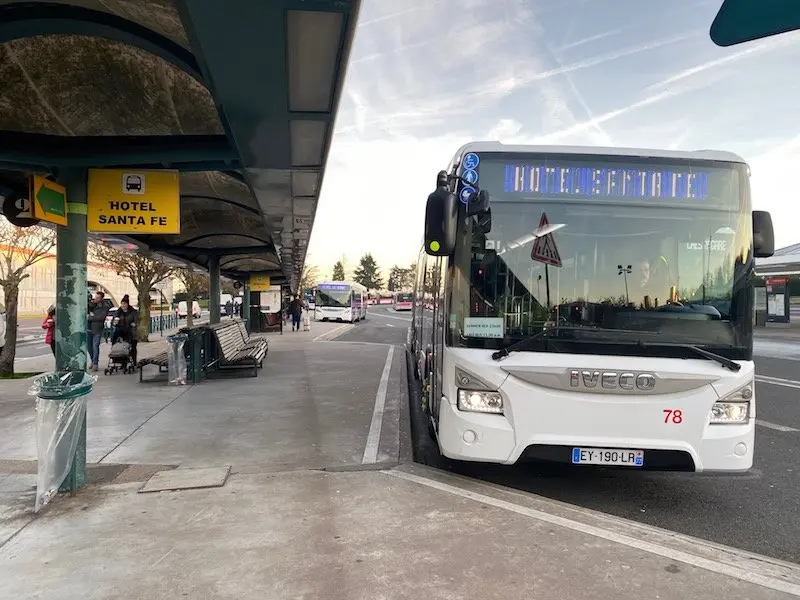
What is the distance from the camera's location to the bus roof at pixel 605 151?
4.83 meters

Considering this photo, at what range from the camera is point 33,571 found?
3551 mm

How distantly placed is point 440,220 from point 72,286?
11.4ft

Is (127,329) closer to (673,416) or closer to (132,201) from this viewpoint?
(132,201)

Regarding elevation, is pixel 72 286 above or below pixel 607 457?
above

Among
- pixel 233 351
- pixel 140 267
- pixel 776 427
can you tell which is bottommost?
pixel 776 427

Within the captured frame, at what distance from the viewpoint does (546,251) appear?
4809 millimetres

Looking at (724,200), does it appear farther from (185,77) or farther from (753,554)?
(185,77)

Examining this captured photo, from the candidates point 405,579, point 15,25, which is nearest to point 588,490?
point 405,579

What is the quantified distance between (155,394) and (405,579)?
7.69 metres

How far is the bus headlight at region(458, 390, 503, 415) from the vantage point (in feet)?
15.3

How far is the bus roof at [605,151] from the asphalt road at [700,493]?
298 cm

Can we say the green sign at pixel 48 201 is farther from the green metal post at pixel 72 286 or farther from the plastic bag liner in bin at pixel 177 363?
the plastic bag liner in bin at pixel 177 363

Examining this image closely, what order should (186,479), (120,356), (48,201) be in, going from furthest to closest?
1. (120,356)
2. (186,479)
3. (48,201)

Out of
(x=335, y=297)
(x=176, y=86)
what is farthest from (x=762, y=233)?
(x=335, y=297)
